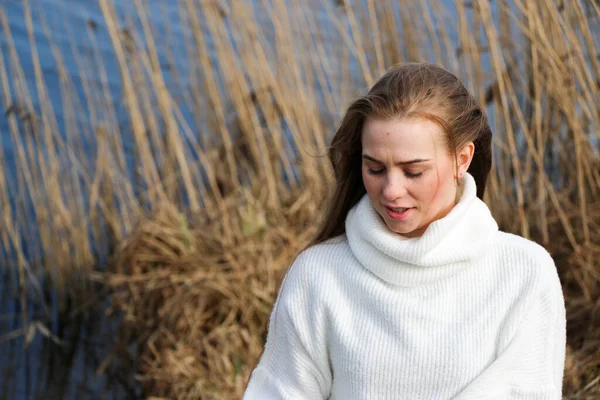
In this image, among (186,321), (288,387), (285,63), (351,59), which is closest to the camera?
(288,387)

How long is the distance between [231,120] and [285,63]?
0.61m

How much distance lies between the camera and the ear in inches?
64.1

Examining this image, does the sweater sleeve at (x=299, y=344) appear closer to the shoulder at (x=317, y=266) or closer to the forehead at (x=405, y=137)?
the shoulder at (x=317, y=266)

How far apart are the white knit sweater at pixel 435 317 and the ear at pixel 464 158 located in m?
0.03

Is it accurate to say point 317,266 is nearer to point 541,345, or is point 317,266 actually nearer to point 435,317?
point 435,317

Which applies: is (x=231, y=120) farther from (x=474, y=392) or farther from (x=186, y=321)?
(x=474, y=392)

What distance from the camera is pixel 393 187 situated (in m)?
1.55

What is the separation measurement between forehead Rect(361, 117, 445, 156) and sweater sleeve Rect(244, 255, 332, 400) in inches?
9.4

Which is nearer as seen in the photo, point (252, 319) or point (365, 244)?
point (365, 244)

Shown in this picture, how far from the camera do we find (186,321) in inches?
137

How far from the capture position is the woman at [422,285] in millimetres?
1577

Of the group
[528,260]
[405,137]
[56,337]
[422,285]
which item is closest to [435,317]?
[422,285]

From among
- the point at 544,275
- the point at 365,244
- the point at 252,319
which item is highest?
the point at 365,244

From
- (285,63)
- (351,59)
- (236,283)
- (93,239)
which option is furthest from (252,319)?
(351,59)
